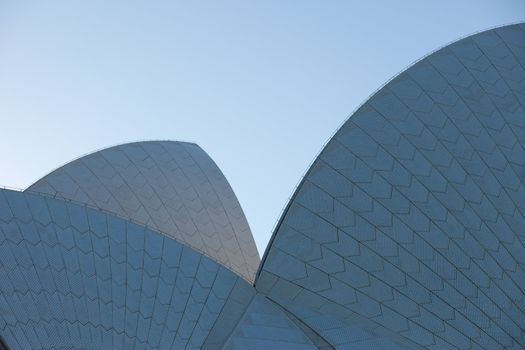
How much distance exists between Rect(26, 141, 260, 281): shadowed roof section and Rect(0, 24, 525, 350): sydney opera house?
6639mm

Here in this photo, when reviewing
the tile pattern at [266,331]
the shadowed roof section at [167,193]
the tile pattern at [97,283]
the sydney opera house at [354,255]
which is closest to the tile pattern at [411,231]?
the sydney opera house at [354,255]

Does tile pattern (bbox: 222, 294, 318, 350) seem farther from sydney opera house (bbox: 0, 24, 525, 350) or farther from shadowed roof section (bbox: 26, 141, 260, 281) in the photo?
shadowed roof section (bbox: 26, 141, 260, 281)

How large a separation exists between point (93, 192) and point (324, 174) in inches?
410

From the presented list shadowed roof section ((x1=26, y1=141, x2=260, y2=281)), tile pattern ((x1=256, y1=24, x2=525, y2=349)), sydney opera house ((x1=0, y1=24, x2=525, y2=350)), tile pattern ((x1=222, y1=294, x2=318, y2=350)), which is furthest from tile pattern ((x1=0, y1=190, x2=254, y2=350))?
shadowed roof section ((x1=26, y1=141, x2=260, y2=281))

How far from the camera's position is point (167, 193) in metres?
21.4

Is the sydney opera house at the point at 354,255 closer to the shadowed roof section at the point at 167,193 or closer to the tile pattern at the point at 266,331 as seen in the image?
the tile pattern at the point at 266,331

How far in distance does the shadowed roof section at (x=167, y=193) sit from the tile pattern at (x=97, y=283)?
6.41 m

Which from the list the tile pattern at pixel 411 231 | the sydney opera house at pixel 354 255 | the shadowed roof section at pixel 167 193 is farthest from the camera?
the shadowed roof section at pixel 167 193

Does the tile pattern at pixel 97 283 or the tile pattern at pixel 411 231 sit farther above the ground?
the tile pattern at pixel 411 231

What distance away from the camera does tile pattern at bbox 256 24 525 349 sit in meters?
12.9

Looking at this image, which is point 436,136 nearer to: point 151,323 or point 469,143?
point 469,143

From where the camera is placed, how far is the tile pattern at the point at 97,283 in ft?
40.1

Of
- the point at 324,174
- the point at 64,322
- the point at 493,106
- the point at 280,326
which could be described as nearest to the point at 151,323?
the point at 64,322

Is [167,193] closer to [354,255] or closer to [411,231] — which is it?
[354,255]
